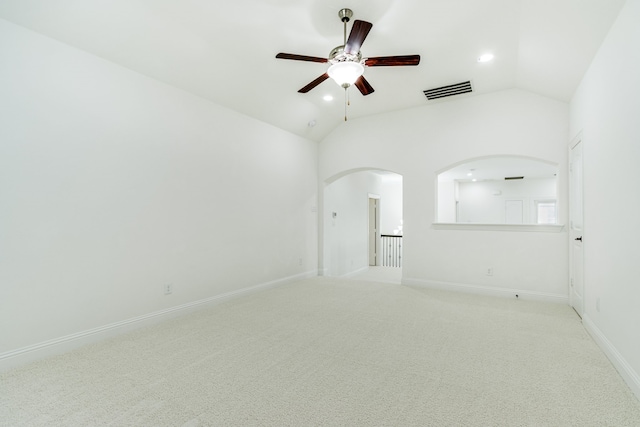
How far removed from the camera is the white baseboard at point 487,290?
4.30 metres

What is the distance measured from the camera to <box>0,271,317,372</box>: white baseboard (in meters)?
2.49

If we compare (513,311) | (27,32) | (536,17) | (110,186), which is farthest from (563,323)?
(27,32)

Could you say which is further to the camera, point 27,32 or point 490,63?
point 490,63

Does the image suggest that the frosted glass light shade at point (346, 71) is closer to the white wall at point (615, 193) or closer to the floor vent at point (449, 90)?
the white wall at point (615, 193)

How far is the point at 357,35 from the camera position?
246cm

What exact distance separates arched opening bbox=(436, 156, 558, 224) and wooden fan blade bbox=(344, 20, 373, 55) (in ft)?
27.7

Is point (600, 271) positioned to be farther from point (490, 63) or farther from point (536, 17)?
point (490, 63)

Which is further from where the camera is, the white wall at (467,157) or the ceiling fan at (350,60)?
the white wall at (467,157)

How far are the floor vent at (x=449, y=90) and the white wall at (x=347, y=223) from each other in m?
2.67

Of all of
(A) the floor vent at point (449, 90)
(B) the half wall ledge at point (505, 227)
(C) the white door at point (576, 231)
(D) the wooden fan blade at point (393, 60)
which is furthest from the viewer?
(A) the floor vent at point (449, 90)

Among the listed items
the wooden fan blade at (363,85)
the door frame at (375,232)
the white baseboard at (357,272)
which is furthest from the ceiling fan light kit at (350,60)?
the door frame at (375,232)

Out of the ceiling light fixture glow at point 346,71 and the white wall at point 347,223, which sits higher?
the ceiling light fixture glow at point 346,71

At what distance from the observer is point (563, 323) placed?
3455 mm

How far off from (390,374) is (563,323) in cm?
249
